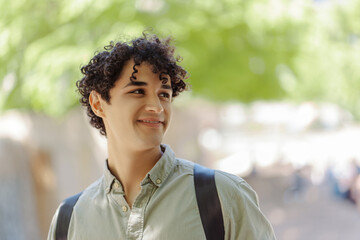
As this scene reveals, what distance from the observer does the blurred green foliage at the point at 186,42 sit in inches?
203

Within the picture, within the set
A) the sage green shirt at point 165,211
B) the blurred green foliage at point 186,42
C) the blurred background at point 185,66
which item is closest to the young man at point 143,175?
the sage green shirt at point 165,211

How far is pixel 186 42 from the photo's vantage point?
531cm

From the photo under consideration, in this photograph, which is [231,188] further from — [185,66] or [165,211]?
[185,66]

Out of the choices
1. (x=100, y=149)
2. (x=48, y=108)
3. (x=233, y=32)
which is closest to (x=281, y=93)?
(x=233, y=32)

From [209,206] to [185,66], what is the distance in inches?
159

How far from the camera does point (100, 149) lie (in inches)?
243

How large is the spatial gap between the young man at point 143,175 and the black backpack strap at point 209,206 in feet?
0.04

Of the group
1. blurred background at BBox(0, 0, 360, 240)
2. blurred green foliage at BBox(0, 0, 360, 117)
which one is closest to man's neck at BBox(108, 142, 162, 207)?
blurred background at BBox(0, 0, 360, 240)

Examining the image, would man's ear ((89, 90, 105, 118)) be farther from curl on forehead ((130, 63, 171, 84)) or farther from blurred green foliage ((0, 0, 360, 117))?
blurred green foliage ((0, 0, 360, 117))

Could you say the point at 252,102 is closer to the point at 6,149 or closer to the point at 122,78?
the point at 6,149

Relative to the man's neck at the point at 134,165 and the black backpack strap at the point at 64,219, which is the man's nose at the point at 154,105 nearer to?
the man's neck at the point at 134,165

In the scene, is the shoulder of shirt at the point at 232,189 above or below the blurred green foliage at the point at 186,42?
below

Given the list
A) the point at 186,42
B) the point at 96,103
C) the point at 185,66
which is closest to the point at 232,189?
the point at 96,103

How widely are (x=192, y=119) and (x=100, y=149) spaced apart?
153cm
